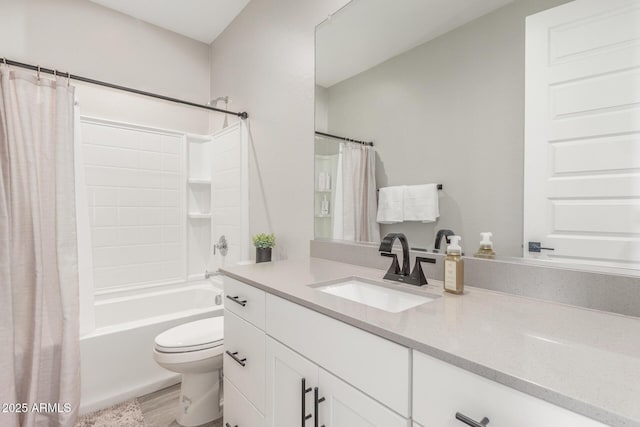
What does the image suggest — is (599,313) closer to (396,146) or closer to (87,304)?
(396,146)

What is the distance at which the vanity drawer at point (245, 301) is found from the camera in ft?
3.84

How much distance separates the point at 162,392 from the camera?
6.54 ft

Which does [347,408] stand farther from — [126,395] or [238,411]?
[126,395]

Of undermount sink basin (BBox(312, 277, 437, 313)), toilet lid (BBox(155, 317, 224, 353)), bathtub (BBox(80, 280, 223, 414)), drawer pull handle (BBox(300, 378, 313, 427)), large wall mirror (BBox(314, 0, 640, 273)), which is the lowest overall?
bathtub (BBox(80, 280, 223, 414))

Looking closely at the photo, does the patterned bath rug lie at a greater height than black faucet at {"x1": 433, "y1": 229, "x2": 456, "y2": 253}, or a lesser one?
lesser

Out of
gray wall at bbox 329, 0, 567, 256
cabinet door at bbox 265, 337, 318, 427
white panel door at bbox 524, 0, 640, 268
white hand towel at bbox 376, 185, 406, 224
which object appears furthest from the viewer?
white hand towel at bbox 376, 185, 406, 224

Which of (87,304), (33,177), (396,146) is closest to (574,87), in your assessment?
(396,146)

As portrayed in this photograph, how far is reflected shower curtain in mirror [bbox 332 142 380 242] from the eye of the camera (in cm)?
150

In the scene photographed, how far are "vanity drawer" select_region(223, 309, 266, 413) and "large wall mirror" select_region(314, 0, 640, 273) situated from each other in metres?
0.66

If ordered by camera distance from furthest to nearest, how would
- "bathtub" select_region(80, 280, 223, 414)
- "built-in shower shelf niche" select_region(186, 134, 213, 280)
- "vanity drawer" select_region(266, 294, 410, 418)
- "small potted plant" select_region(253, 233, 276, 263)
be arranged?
1. "built-in shower shelf niche" select_region(186, 134, 213, 280)
2. "small potted plant" select_region(253, 233, 276, 263)
3. "bathtub" select_region(80, 280, 223, 414)
4. "vanity drawer" select_region(266, 294, 410, 418)

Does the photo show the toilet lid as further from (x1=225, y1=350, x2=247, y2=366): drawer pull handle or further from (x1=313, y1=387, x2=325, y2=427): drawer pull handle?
(x1=313, y1=387, x2=325, y2=427): drawer pull handle

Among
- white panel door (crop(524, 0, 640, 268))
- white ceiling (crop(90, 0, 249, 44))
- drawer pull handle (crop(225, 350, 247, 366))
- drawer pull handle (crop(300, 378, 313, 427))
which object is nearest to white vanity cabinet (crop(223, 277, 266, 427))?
drawer pull handle (crop(225, 350, 247, 366))

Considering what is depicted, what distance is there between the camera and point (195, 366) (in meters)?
1.60

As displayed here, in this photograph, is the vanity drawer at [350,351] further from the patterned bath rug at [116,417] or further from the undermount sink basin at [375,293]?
the patterned bath rug at [116,417]
